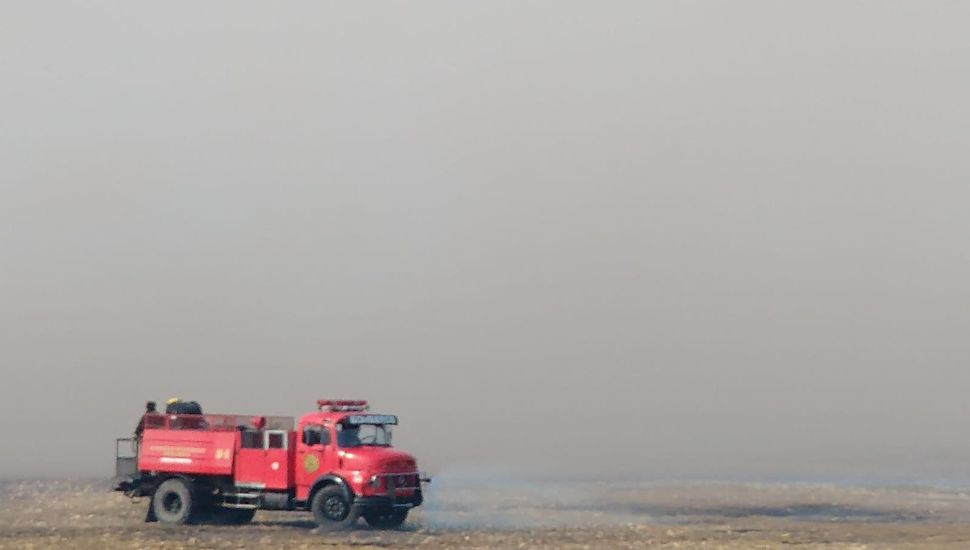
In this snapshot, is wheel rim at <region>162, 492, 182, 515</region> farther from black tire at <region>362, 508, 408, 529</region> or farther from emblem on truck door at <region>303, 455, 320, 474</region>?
black tire at <region>362, 508, 408, 529</region>

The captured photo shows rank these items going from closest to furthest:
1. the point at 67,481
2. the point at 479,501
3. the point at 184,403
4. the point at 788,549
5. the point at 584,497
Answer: the point at 788,549, the point at 184,403, the point at 479,501, the point at 584,497, the point at 67,481

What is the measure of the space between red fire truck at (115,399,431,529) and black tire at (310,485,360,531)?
0.03m

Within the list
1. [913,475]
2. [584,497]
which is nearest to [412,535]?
[584,497]

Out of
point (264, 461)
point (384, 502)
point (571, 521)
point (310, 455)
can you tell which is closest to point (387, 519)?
point (384, 502)

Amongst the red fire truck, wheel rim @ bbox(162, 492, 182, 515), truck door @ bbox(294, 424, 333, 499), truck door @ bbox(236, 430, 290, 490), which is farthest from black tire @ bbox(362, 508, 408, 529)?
wheel rim @ bbox(162, 492, 182, 515)

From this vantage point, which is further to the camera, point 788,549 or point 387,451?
point 387,451

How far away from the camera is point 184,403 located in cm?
→ 3975

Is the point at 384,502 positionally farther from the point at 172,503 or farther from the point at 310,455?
the point at 172,503

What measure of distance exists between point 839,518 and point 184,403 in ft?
68.5

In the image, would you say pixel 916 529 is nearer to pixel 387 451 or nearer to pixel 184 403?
pixel 387 451

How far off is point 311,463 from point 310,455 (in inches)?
9.2

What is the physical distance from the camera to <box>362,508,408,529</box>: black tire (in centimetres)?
3709

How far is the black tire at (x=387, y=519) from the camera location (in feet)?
122

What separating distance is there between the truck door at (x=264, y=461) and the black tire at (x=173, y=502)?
1647 mm
